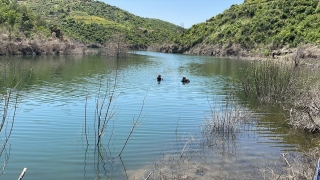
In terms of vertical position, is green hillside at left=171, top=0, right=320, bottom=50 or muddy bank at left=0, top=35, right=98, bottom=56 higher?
green hillside at left=171, top=0, right=320, bottom=50

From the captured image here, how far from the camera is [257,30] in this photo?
244 ft

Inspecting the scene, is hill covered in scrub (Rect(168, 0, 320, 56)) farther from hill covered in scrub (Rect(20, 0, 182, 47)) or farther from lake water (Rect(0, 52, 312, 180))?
lake water (Rect(0, 52, 312, 180))

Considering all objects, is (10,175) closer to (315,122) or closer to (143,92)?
(315,122)

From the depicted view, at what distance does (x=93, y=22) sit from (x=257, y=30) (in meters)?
76.3

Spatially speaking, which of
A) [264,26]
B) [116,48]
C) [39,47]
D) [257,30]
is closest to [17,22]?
[39,47]

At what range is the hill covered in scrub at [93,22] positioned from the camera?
11319 cm

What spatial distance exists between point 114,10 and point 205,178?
182 m

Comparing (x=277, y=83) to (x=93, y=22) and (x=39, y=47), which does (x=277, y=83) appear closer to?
(x=39, y=47)

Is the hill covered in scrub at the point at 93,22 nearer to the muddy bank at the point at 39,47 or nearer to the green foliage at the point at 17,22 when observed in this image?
the green foliage at the point at 17,22

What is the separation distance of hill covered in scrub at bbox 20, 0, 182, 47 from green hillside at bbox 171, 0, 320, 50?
2398cm

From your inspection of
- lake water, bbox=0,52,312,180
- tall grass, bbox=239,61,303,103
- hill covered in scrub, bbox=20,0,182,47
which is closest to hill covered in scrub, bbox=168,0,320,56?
hill covered in scrub, bbox=20,0,182,47

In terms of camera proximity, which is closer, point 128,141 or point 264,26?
point 128,141

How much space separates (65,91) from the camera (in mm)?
20359

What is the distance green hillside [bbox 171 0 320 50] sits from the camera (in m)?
61.3
